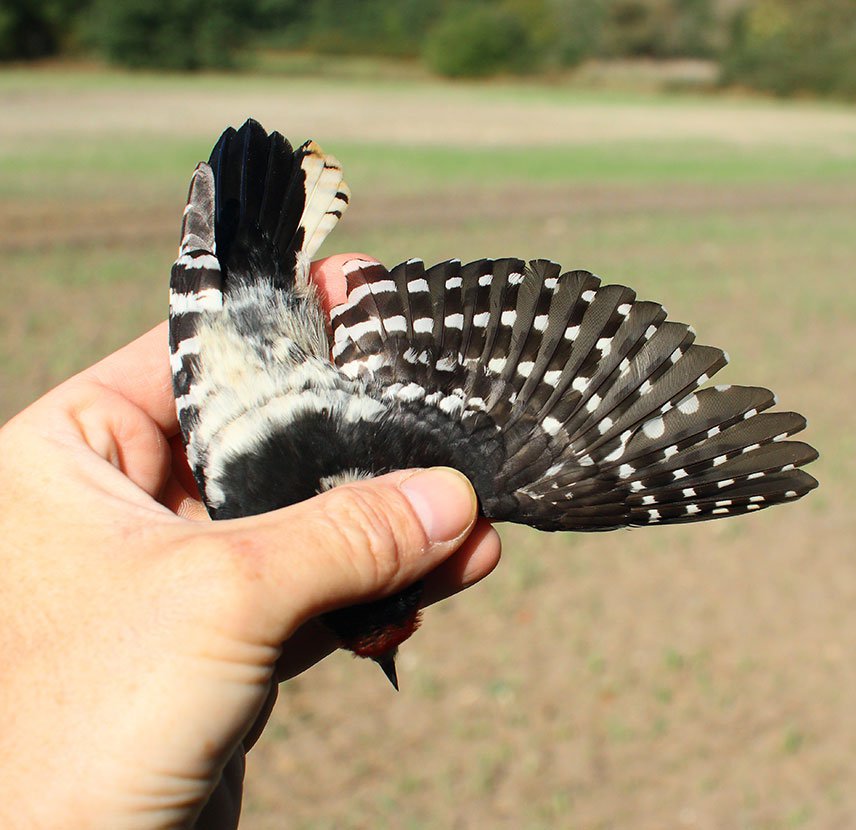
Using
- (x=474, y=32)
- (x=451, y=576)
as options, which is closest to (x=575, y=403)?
(x=451, y=576)

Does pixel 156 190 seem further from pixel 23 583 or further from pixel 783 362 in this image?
pixel 23 583

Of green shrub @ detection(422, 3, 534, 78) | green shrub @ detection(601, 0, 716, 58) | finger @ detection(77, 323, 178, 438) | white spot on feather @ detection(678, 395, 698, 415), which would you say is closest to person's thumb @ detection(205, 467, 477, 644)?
white spot on feather @ detection(678, 395, 698, 415)

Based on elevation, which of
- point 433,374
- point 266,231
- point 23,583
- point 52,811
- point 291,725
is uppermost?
point 266,231

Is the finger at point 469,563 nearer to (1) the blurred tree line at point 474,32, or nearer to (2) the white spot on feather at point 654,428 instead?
(2) the white spot on feather at point 654,428

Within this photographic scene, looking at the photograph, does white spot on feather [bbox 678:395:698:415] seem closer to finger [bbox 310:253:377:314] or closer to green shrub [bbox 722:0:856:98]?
finger [bbox 310:253:377:314]

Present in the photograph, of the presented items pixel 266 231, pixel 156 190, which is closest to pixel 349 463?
pixel 266 231

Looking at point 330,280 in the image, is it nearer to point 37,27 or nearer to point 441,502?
point 441,502

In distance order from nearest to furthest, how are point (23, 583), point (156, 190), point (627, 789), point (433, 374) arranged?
point (23, 583)
point (433, 374)
point (627, 789)
point (156, 190)
